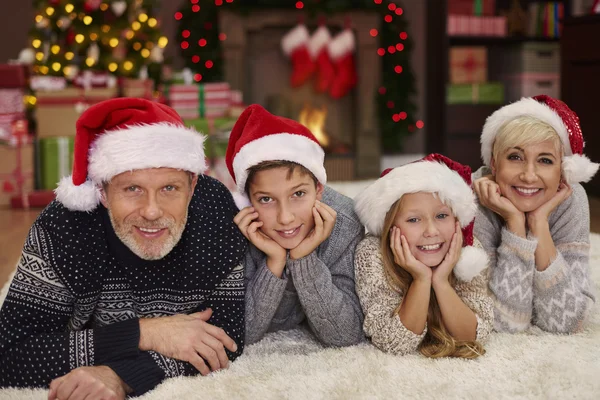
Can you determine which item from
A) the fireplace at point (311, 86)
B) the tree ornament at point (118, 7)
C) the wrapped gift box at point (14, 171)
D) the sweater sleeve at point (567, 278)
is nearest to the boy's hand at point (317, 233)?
the sweater sleeve at point (567, 278)

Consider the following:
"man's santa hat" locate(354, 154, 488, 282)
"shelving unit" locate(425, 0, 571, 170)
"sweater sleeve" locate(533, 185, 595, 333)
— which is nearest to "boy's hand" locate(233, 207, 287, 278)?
"man's santa hat" locate(354, 154, 488, 282)

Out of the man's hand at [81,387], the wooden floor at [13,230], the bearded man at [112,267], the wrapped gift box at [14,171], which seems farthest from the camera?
the wrapped gift box at [14,171]

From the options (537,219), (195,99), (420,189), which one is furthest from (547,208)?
(195,99)

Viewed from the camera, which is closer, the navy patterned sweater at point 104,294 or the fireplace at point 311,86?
the navy patterned sweater at point 104,294

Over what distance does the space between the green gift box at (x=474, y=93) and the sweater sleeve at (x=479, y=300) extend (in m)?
3.95

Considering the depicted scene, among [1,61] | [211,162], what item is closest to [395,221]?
[211,162]

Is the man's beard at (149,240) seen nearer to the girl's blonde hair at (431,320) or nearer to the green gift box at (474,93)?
the girl's blonde hair at (431,320)

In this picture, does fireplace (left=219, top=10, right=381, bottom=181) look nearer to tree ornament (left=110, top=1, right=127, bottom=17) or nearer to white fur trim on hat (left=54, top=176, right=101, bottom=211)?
tree ornament (left=110, top=1, right=127, bottom=17)

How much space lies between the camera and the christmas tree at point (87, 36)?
473 centimetres

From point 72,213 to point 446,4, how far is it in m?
4.47

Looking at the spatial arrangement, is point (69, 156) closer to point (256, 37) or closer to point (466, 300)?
point (256, 37)

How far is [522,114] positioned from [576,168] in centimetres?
21

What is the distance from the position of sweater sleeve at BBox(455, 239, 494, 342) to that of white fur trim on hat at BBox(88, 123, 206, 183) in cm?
77

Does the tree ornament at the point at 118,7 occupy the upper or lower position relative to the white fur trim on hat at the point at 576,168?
upper
